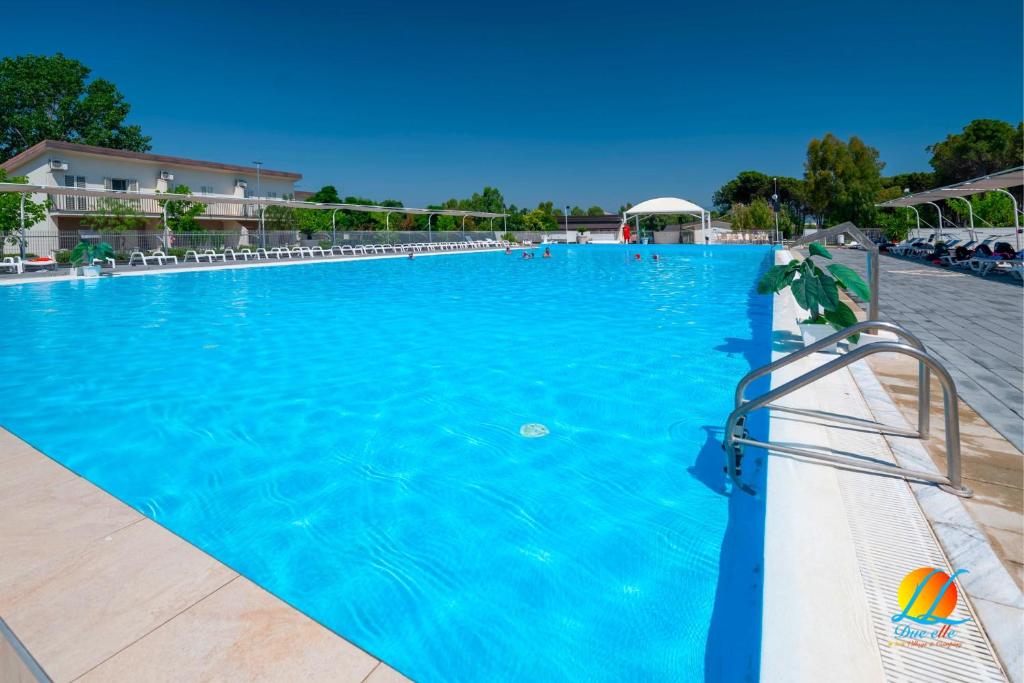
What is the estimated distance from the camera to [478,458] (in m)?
3.81

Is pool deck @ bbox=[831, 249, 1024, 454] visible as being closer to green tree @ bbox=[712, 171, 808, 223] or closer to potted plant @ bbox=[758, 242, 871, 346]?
potted plant @ bbox=[758, 242, 871, 346]

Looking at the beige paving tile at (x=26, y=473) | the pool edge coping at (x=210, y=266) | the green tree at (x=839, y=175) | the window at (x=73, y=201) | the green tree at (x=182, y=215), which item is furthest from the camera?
the green tree at (x=839, y=175)

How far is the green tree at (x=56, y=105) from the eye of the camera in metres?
39.2

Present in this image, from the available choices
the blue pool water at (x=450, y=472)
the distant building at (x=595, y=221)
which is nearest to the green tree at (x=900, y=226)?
the blue pool water at (x=450, y=472)

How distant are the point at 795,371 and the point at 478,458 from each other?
3.08 m

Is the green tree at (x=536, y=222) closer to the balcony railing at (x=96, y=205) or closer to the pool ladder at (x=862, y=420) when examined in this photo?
the balcony railing at (x=96, y=205)

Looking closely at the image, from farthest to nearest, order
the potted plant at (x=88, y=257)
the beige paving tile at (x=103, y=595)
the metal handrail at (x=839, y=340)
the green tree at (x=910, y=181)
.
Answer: the green tree at (x=910, y=181) < the potted plant at (x=88, y=257) < the metal handrail at (x=839, y=340) < the beige paving tile at (x=103, y=595)

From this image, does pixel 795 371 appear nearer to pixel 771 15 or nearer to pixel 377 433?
pixel 377 433

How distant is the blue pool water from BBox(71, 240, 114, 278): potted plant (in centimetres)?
1020

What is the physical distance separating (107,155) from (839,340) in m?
37.7

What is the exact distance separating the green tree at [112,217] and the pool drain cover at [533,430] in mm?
27614

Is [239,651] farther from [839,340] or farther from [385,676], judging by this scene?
[839,340]

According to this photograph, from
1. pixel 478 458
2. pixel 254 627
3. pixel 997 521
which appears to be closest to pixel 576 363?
pixel 478 458

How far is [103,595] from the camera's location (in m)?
2.11
